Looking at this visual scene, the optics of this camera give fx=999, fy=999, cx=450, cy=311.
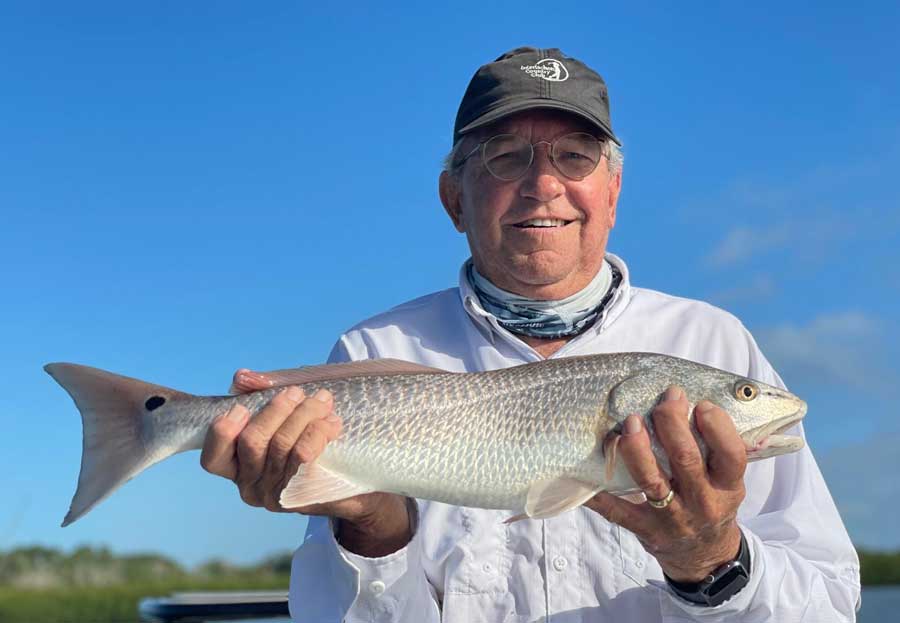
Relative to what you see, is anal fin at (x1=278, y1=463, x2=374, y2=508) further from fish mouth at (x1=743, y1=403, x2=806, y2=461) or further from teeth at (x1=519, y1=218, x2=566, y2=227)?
teeth at (x1=519, y1=218, x2=566, y2=227)

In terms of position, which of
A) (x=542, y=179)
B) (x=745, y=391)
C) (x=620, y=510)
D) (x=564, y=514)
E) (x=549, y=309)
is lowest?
(x=620, y=510)

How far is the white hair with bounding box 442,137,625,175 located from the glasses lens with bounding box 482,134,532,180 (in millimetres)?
194

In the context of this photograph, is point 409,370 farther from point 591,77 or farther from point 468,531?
point 591,77

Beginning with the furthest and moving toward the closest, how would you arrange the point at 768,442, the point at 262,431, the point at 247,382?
the point at 247,382 < the point at 768,442 < the point at 262,431

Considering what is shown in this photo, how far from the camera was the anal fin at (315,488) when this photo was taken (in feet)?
13.7

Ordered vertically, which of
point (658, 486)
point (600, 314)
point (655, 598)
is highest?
point (600, 314)

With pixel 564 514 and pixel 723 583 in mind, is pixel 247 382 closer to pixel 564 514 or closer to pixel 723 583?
pixel 564 514

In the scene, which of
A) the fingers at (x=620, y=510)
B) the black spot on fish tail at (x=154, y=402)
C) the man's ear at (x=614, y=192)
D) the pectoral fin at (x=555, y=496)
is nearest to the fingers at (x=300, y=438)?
the black spot on fish tail at (x=154, y=402)

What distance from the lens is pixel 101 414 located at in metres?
4.49

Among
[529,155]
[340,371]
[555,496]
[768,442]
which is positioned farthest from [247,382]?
[768,442]

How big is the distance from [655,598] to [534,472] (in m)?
1.00

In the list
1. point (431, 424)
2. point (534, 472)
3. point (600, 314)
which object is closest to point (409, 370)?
point (431, 424)

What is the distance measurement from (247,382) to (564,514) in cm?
161

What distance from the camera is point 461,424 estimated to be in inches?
170
